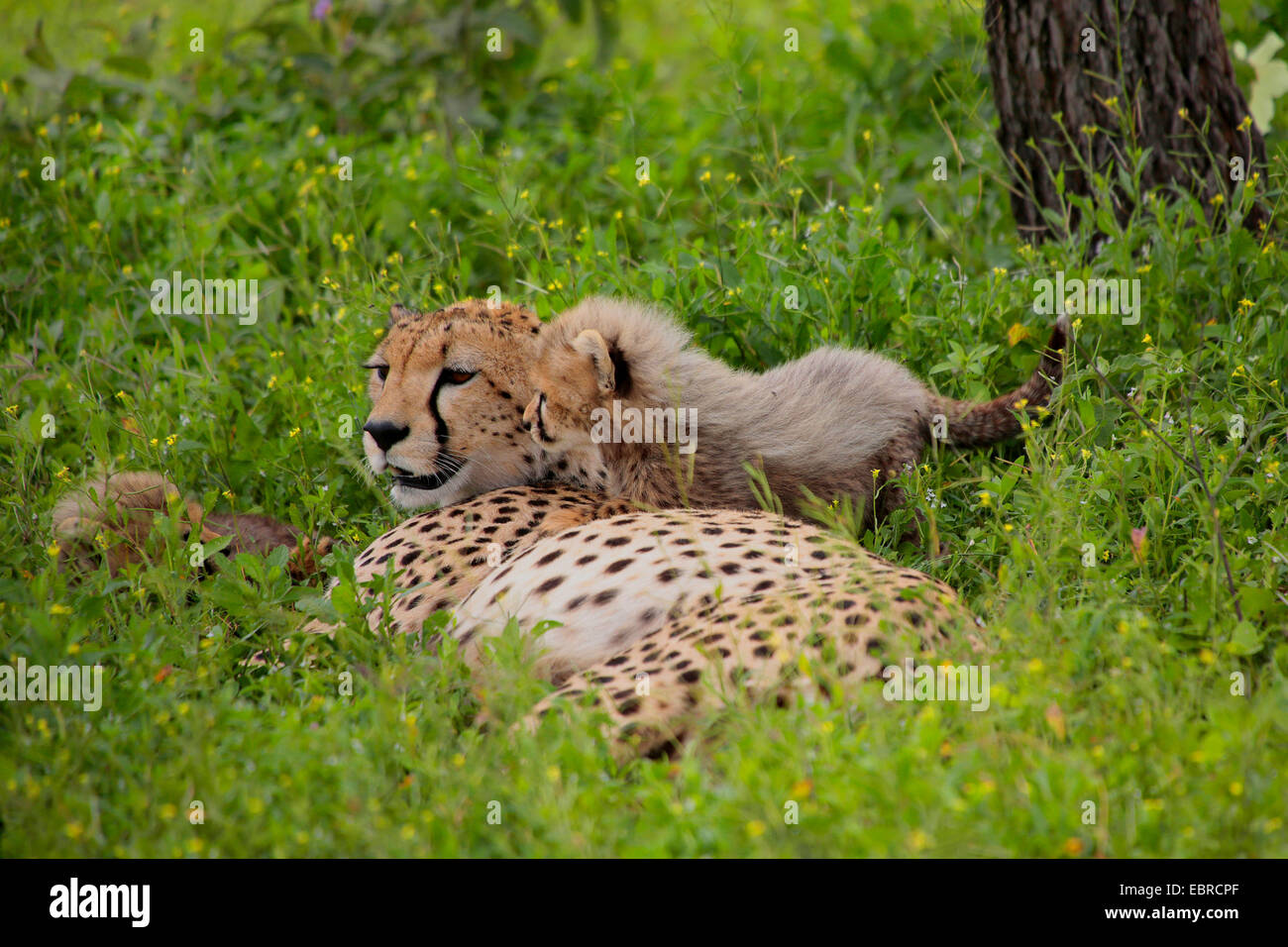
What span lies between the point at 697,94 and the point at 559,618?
13.9 ft

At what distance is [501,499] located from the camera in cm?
362

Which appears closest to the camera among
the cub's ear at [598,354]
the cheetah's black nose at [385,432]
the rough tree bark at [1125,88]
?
the cub's ear at [598,354]

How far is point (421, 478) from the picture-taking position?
3.71 m

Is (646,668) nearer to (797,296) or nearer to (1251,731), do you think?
(1251,731)

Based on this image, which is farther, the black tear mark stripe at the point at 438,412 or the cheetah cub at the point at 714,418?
the black tear mark stripe at the point at 438,412

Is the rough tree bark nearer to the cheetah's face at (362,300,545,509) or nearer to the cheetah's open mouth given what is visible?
the cheetah's face at (362,300,545,509)

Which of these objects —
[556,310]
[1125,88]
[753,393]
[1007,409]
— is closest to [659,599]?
[753,393]

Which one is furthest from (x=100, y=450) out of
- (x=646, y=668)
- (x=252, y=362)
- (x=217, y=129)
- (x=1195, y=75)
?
(x=1195, y=75)

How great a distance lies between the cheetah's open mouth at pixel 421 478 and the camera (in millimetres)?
Result: 3699

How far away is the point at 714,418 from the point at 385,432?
2.99 feet

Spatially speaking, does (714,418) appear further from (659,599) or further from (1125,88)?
(1125,88)

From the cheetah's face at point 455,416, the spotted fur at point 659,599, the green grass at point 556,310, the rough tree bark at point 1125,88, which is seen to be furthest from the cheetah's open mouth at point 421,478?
the rough tree bark at point 1125,88

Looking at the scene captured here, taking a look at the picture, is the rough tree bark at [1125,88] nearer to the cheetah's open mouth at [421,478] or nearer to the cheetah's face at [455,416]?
the cheetah's face at [455,416]

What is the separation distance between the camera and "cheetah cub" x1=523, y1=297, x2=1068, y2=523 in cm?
355
